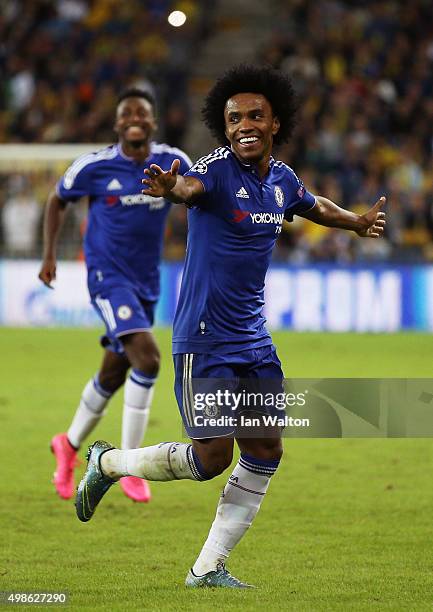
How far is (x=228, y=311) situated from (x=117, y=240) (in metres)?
2.93

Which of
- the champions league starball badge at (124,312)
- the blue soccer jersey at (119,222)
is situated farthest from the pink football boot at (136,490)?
the blue soccer jersey at (119,222)

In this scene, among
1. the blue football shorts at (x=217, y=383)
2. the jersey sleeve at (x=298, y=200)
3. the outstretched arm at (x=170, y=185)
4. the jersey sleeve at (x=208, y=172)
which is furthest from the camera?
the jersey sleeve at (x=298, y=200)

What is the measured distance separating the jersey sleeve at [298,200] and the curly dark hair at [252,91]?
28 cm

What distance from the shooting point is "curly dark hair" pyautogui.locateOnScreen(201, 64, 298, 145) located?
19.0 ft

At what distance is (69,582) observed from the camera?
570 centimetres

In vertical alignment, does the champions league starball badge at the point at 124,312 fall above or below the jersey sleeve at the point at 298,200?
below

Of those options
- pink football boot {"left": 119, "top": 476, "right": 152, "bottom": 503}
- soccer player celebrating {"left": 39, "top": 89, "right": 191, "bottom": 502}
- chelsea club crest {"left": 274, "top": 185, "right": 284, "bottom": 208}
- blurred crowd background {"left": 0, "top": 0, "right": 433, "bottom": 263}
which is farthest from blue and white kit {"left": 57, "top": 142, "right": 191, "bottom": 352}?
blurred crowd background {"left": 0, "top": 0, "right": 433, "bottom": 263}

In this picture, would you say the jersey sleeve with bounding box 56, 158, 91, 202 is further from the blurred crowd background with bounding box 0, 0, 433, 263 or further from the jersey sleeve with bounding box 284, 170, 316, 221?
the blurred crowd background with bounding box 0, 0, 433, 263

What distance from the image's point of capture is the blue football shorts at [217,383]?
549 centimetres

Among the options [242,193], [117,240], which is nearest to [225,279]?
[242,193]

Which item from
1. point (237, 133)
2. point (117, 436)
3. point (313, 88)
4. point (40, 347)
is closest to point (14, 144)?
point (313, 88)

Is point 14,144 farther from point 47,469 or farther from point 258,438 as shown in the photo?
point 258,438
